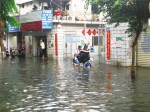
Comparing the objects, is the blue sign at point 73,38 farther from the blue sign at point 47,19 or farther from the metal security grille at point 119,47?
the metal security grille at point 119,47

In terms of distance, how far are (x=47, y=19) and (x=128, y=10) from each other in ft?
65.4

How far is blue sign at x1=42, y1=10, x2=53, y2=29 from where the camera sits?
32.3m

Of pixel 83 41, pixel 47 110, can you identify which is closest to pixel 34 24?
pixel 83 41

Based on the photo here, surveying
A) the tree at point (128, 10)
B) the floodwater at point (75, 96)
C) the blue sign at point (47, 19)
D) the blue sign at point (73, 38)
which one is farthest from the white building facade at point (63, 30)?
the floodwater at point (75, 96)

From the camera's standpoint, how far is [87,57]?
1872 cm

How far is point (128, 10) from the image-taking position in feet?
44.2

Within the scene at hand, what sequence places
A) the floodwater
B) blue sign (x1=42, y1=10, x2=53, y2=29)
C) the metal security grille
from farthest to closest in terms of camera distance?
blue sign (x1=42, y1=10, x2=53, y2=29)
the metal security grille
the floodwater

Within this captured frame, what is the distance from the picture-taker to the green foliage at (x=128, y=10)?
13156 mm

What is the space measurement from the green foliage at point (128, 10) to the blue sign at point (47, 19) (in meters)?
18.9

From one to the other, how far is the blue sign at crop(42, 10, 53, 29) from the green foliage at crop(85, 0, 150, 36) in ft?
61.9

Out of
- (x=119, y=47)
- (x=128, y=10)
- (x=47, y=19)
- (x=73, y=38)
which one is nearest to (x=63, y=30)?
→ (x=73, y=38)

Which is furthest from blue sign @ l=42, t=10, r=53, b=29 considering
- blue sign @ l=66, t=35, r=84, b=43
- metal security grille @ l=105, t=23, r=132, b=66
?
metal security grille @ l=105, t=23, r=132, b=66

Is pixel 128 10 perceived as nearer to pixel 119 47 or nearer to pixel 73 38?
pixel 119 47

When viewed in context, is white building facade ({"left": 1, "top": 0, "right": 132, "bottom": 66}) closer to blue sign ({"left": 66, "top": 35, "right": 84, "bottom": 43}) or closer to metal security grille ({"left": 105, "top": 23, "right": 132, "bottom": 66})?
blue sign ({"left": 66, "top": 35, "right": 84, "bottom": 43})
